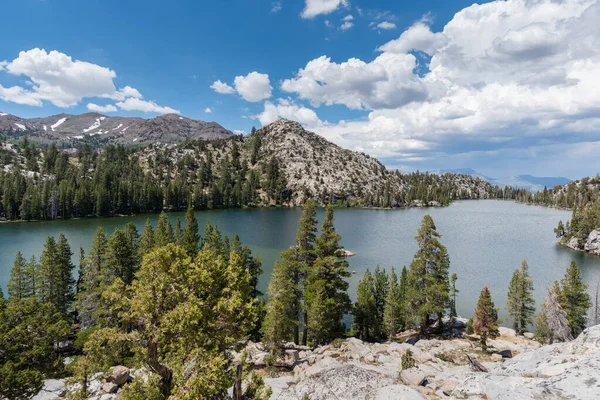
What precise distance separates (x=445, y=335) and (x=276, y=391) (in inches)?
1188

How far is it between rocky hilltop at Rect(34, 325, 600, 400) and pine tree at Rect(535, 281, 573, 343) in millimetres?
2382

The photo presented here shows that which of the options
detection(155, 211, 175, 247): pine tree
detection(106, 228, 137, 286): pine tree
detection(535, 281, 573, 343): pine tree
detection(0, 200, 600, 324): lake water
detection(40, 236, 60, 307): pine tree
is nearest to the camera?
detection(535, 281, 573, 343): pine tree

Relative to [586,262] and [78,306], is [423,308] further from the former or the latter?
[586,262]

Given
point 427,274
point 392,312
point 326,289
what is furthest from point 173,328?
point 392,312

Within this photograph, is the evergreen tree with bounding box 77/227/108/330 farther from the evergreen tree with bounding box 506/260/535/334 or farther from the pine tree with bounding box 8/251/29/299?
the evergreen tree with bounding box 506/260/535/334

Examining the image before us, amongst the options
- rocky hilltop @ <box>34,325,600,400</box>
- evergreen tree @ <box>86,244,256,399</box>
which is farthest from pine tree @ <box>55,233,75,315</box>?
evergreen tree @ <box>86,244,256,399</box>

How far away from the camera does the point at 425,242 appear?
127 ft

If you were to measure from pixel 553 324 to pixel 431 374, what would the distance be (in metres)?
28.0

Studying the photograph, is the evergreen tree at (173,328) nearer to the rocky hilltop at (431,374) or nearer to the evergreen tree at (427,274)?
the rocky hilltop at (431,374)

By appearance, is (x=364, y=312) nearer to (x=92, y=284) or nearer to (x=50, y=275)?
(x=92, y=284)

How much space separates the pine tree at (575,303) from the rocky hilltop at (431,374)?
22.5ft

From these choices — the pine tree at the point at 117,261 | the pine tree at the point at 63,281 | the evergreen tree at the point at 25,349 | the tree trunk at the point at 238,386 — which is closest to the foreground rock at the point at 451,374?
the tree trunk at the point at 238,386

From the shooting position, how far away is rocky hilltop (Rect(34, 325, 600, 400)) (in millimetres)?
10203

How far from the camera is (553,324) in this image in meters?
38.7
